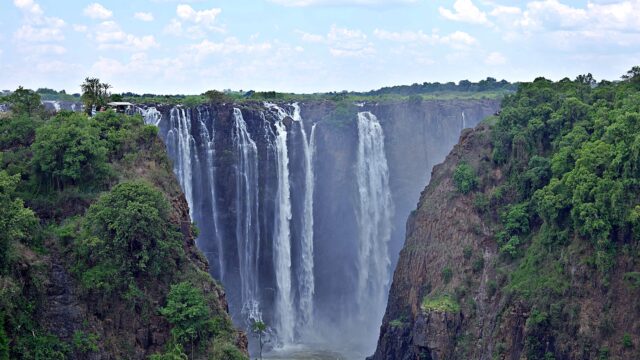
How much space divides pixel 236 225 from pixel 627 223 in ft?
79.8

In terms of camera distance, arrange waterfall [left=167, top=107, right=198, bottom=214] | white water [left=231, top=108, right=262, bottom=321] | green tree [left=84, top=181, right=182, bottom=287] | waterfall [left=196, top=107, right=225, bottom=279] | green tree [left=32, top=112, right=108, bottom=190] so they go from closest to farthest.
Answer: green tree [left=84, top=181, right=182, bottom=287]
green tree [left=32, top=112, right=108, bottom=190]
waterfall [left=167, top=107, right=198, bottom=214]
waterfall [left=196, top=107, right=225, bottom=279]
white water [left=231, top=108, right=262, bottom=321]

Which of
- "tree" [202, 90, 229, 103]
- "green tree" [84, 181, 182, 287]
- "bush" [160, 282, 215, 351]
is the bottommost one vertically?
"bush" [160, 282, 215, 351]

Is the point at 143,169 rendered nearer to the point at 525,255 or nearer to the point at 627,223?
the point at 525,255

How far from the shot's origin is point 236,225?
58.8m

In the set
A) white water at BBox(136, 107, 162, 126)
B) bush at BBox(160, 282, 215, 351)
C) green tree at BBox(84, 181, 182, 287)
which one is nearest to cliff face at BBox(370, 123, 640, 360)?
bush at BBox(160, 282, 215, 351)

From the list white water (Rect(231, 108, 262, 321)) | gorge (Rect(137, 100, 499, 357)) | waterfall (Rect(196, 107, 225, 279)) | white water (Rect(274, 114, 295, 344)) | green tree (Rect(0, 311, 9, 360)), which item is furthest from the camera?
white water (Rect(274, 114, 295, 344))

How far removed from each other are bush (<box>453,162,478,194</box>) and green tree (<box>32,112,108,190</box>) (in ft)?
67.1

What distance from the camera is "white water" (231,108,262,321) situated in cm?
5869

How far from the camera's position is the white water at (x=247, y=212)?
58688 millimetres

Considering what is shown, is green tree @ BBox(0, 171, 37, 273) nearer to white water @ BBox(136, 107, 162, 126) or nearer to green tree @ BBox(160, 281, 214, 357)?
green tree @ BBox(160, 281, 214, 357)

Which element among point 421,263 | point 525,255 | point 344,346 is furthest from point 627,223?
point 344,346

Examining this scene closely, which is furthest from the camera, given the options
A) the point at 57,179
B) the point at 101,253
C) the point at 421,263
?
the point at 421,263

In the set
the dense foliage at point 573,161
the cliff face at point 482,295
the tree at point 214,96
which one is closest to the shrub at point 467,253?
the cliff face at point 482,295

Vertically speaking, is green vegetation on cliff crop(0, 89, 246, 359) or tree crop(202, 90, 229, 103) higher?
tree crop(202, 90, 229, 103)
